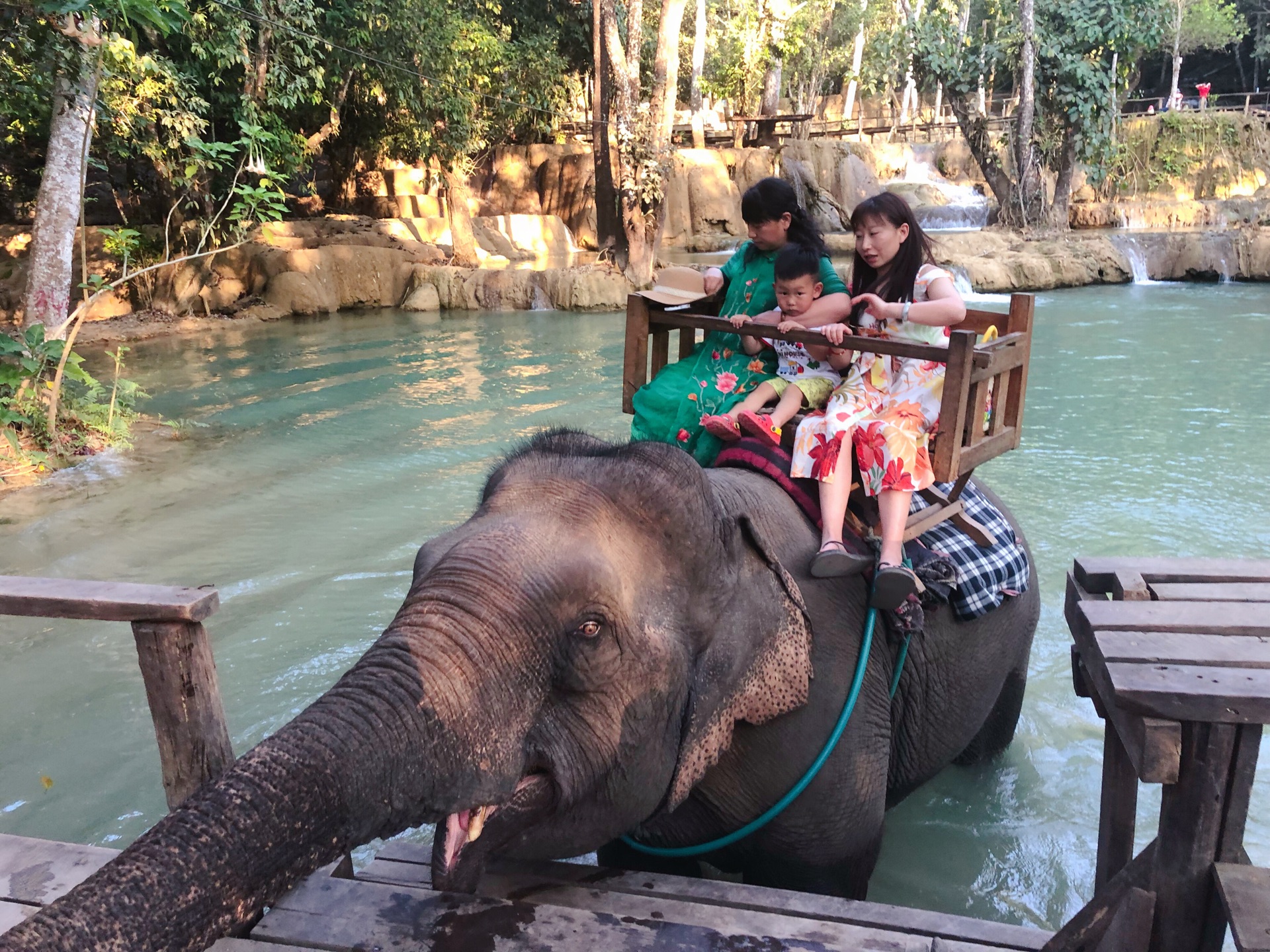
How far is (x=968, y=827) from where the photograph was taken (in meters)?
3.86

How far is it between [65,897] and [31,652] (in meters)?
4.56

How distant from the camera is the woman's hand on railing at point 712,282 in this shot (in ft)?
11.1

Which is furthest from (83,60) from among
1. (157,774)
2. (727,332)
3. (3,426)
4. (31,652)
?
(727,332)

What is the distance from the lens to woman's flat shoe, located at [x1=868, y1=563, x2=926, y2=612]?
2.54m

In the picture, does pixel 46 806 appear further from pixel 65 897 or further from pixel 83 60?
pixel 83 60

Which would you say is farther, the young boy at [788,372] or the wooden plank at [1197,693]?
the young boy at [788,372]

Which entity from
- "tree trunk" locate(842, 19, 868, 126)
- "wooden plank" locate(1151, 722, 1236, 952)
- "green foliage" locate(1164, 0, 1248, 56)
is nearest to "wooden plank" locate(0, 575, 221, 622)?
"wooden plank" locate(1151, 722, 1236, 952)

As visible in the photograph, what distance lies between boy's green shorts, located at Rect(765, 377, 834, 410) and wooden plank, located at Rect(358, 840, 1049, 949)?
1.39 m

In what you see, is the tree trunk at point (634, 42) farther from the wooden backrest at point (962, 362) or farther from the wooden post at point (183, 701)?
the wooden post at point (183, 701)

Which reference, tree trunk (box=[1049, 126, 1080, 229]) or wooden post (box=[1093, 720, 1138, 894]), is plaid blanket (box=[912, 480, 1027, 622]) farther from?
tree trunk (box=[1049, 126, 1080, 229])

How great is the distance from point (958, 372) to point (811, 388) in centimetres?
65

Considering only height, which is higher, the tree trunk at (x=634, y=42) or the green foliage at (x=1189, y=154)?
the tree trunk at (x=634, y=42)

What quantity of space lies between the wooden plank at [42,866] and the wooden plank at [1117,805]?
2.31 meters

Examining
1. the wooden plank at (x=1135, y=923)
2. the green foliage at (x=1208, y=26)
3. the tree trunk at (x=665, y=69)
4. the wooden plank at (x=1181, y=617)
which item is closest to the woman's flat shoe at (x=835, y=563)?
the wooden plank at (x=1181, y=617)
